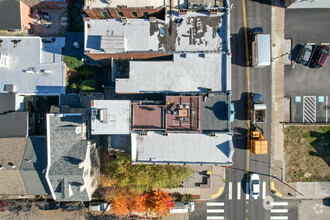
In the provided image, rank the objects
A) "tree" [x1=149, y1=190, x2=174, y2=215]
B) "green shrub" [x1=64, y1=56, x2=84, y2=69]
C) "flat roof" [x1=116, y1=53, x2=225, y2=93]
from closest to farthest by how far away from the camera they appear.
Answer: "flat roof" [x1=116, y1=53, x2=225, y2=93] < "tree" [x1=149, y1=190, x2=174, y2=215] < "green shrub" [x1=64, y1=56, x2=84, y2=69]

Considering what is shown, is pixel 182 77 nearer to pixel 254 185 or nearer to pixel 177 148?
pixel 177 148

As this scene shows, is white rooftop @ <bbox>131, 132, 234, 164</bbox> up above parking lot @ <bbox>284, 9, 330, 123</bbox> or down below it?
below

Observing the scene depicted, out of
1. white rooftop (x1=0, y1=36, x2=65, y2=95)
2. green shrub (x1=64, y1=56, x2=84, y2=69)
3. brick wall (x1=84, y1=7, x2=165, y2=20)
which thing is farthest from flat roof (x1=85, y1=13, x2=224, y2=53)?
white rooftop (x1=0, y1=36, x2=65, y2=95)

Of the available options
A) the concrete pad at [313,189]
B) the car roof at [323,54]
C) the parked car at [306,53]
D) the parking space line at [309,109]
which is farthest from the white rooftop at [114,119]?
the car roof at [323,54]

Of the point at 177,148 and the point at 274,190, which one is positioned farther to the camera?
the point at 274,190

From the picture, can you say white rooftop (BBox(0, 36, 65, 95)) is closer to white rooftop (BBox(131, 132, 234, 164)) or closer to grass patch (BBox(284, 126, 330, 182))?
white rooftop (BBox(131, 132, 234, 164))

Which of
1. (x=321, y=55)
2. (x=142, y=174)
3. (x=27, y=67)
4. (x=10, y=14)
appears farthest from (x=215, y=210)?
(x=10, y=14)
